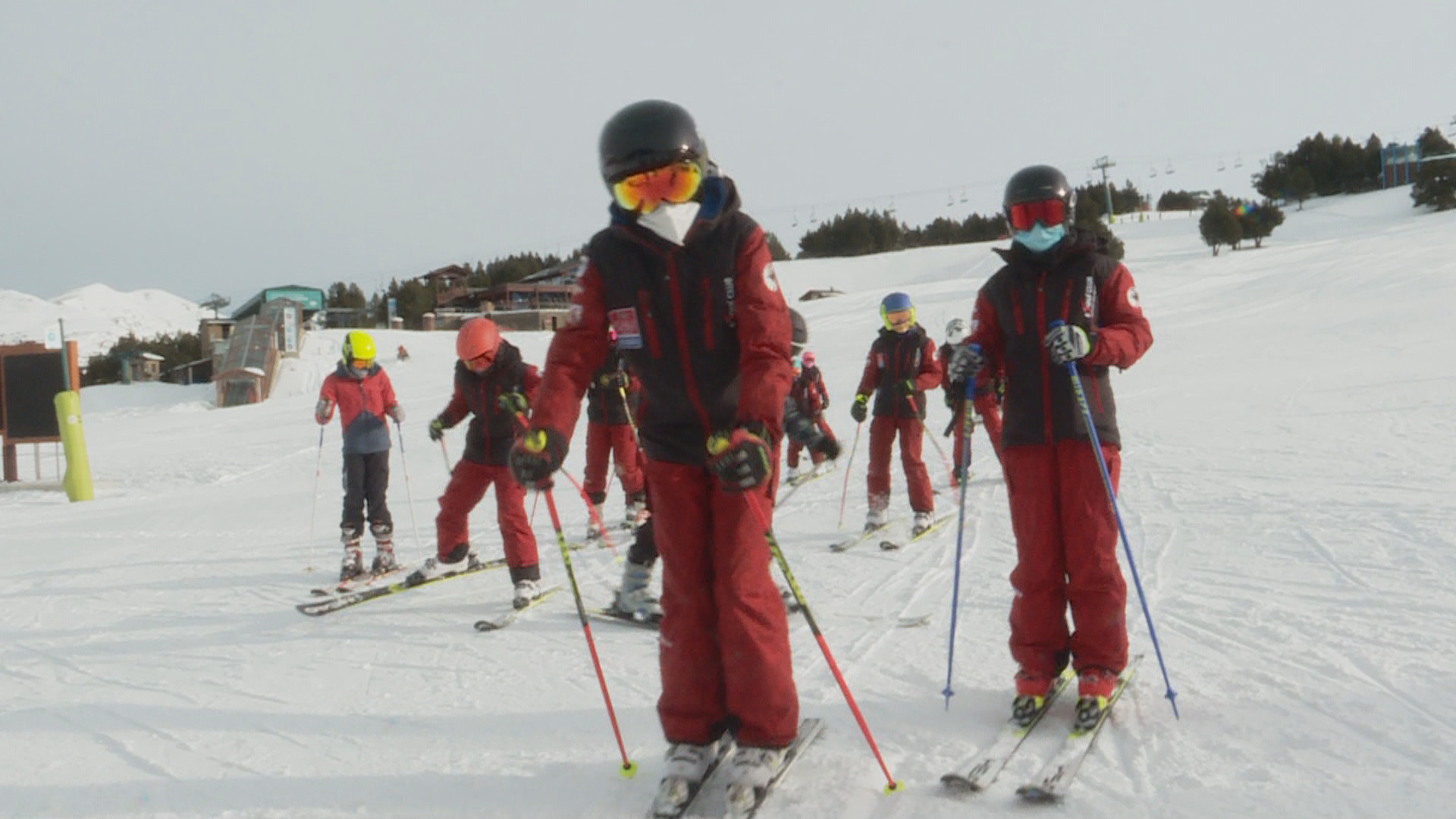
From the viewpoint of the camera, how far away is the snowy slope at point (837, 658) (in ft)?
10.1

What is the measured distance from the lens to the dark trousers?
7.41 metres

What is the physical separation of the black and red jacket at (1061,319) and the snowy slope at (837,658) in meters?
1.06

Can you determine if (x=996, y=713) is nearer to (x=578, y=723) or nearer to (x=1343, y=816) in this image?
(x=1343, y=816)

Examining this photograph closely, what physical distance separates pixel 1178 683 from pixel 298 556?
7758mm

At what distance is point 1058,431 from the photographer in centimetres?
354

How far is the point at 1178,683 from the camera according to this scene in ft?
12.5

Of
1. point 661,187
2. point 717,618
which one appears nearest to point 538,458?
point 717,618

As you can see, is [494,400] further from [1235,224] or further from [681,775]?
[1235,224]

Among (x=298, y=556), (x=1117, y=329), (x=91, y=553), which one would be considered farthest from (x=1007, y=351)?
(x=91, y=553)

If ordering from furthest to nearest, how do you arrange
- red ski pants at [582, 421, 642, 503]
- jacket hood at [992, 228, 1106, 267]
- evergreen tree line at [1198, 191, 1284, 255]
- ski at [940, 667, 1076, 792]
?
1. evergreen tree line at [1198, 191, 1284, 255]
2. red ski pants at [582, 421, 642, 503]
3. jacket hood at [992, 228, 1106, 267]
4. ski at [940, 667, 1076, 792]

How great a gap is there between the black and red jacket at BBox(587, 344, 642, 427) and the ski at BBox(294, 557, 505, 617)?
69.7 inches

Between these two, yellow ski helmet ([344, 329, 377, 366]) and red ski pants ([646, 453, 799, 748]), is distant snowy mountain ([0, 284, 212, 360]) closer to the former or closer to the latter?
yellow ski helmet ([344, 329, 377, 366])

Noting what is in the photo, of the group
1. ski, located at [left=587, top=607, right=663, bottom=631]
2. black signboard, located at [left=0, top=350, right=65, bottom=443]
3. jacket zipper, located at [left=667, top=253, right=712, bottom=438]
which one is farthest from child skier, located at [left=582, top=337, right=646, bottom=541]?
black signboard, located at [left=0, top=350, right=65, bottom=443]

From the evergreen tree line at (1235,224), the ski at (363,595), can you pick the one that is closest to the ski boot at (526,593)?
the ski at (363,595)
